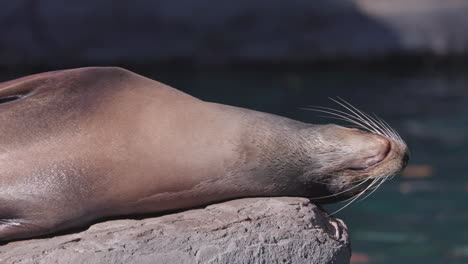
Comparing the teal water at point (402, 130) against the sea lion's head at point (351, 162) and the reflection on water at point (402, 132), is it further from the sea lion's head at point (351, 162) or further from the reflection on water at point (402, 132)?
the sea lion's head at point (351, 162)

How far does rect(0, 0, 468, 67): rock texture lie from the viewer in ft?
40.5

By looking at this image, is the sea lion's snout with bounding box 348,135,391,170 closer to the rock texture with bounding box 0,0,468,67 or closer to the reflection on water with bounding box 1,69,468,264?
the reflection on water with bounding box 1,69,468,264

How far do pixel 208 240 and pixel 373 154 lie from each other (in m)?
0.82

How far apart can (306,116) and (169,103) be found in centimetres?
567

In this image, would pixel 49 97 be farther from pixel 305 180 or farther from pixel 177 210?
pixel 305 180

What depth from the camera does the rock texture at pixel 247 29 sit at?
40.5ft

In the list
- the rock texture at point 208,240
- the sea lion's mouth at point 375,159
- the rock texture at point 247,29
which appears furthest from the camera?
the rock texture at point 247,29

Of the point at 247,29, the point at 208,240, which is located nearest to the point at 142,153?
the point at 208,240

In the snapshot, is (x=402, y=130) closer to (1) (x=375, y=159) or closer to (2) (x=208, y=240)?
(1) (x=375, y=159)

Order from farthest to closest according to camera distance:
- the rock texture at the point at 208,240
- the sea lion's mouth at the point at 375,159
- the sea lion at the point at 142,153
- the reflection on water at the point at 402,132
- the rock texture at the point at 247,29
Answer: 1. the rock texture at the point at 247,29
2. the reflection on water at the point at 402,132
3. the sea lion's mouth at the point at 375,159
4. the sea lion at the point at 142,153
5. the rock texture at the point at 208,240

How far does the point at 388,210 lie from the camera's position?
7.77 meters

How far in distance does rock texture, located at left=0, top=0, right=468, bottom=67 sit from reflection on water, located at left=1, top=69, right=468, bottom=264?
0.31m

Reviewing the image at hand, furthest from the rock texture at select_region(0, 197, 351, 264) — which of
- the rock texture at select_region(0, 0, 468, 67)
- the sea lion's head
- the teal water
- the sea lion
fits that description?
the rock texture at select_region(0, 0, 468, 67)

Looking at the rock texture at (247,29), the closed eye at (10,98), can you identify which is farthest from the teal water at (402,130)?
the closed eye at (10,98)
